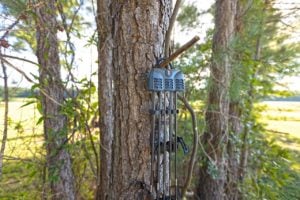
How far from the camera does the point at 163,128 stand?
0.75 meters

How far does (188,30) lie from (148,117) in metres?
1.87

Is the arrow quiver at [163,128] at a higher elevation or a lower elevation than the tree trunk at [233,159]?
higher

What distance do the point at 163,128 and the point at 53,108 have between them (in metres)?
1.10

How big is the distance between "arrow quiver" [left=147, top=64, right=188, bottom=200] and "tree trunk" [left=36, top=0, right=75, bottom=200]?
2.86 feet

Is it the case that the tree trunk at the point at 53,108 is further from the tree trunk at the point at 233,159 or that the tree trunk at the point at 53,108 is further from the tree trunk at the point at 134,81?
the tree trunk at the point at 233,159

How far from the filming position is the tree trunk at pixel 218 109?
2027 mm

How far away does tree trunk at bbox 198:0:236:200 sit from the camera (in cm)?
203

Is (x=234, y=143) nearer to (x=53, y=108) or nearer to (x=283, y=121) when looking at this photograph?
(x=53, y=108)

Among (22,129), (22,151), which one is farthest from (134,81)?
(22,151)

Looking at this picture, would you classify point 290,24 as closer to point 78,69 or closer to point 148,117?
point 78,69

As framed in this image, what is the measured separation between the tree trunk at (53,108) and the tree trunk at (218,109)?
119 cm

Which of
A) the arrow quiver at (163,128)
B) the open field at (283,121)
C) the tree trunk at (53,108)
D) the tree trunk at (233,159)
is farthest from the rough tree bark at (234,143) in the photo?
the arrow quiver at (163,128)

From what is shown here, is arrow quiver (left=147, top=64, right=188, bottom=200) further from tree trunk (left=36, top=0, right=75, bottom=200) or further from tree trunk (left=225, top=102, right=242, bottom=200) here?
tree trunk (left=225, top=102, right=242, bottom=200)

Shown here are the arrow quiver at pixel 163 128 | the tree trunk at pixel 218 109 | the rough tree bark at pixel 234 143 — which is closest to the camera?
the arrow quiver at pixel 163 128
